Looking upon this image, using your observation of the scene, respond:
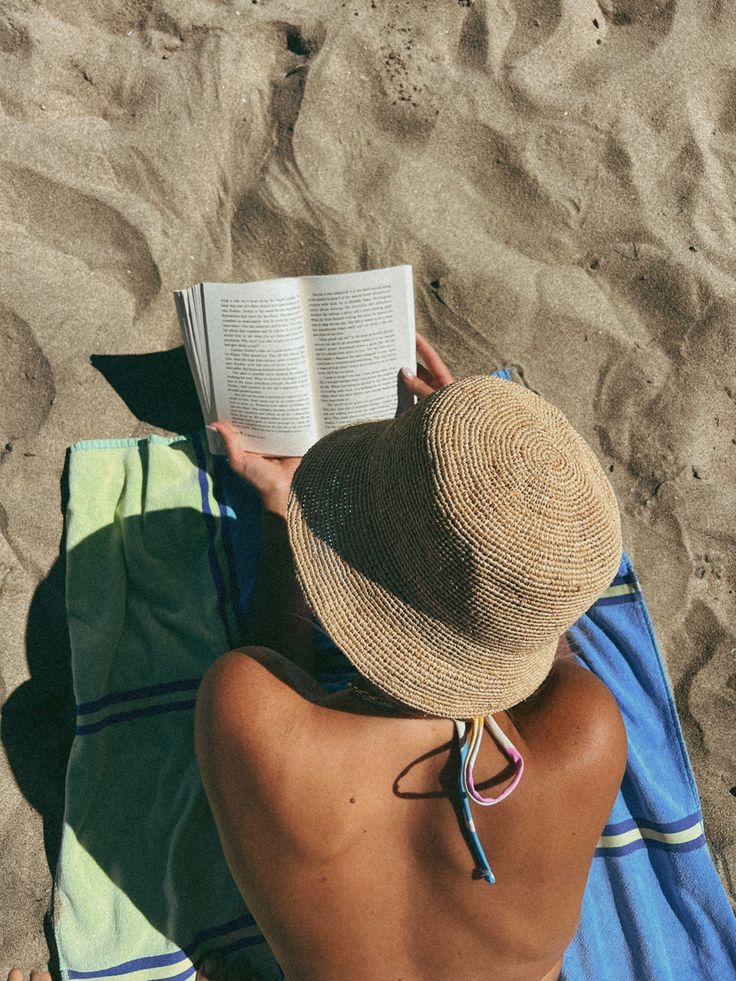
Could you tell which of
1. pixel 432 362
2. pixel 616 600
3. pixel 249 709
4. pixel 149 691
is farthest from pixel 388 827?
pixel 432 362

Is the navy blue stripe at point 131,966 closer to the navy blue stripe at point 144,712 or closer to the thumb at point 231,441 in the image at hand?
the navy blue stripe at point 144,712

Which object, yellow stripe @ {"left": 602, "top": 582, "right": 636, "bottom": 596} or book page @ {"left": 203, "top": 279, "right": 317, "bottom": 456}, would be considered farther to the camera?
yellow stripe @ {"left": 602, "top": 582, "right": 636, "bottom": 596}

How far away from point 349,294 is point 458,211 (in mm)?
403

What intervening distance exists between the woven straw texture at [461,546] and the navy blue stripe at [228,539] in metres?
0.56

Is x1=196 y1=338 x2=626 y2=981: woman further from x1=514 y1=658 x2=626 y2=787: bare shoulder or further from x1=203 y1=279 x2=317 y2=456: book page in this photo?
x1=203 y1=279 x2=317 y2=456: book page

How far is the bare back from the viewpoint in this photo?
1023mm

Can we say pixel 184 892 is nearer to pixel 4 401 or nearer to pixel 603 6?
pixel 4 401

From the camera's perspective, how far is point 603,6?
1727 mm

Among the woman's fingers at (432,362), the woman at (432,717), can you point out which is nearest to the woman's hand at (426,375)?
the woman's fingers at (432,362)

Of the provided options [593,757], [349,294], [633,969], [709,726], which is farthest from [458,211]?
[633,969]

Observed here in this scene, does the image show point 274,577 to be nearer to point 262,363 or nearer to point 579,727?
point 262,363

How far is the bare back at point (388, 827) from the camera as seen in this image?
102 centimetres

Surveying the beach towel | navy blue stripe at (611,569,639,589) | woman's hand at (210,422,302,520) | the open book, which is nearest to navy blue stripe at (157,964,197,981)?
the beach towel

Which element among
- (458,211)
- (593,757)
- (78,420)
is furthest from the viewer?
(458,211)
